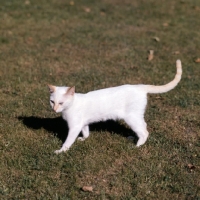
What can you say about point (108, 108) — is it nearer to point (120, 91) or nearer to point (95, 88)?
point (120, 91)

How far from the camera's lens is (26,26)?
1041cm

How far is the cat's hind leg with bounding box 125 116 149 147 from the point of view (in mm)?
4590

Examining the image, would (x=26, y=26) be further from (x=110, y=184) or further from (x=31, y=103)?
(x=110, y=184)

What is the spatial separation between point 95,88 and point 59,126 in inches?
62.1

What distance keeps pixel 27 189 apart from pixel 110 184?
897 millimetres

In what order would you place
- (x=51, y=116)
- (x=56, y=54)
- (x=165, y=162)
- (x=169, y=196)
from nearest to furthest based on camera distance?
(x=169, y=196) < (x=165, y=162) < (x=51, y=116) < (x=56, y=54)

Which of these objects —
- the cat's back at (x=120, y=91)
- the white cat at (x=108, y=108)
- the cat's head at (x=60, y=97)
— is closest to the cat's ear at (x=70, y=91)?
the cat's head at (x=60, y=97)

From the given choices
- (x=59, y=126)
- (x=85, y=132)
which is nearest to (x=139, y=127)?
(x=85, y=132)

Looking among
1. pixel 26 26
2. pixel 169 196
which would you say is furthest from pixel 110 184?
pixel 26 26

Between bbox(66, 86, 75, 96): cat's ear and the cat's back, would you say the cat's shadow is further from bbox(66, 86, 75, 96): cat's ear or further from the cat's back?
bbox(66, 86, 75, 96): cat's ear

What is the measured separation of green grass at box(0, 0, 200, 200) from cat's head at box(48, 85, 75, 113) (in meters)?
0.60

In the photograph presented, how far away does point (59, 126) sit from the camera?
5406mm

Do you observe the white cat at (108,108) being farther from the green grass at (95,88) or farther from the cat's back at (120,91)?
the green grass at (95,88)

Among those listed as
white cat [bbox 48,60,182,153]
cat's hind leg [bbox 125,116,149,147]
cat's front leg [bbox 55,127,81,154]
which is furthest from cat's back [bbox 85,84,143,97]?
cat's front leg [bbox 55,127,81,154]
